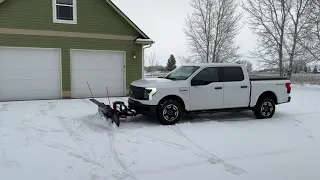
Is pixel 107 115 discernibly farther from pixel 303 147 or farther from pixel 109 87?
pixel 109 87

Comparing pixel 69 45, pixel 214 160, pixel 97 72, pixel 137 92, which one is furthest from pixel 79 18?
pixel 214 160

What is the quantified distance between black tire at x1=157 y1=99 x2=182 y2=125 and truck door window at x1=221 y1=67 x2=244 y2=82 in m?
1.90

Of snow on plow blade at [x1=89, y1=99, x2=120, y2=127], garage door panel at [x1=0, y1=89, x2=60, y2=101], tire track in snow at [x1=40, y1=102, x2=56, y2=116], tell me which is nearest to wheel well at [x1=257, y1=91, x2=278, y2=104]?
snow on plow blade at [x1=89, y1=99, x2=120, y2=127]

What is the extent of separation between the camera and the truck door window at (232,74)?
30.4 feet

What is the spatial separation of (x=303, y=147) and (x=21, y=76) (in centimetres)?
1194

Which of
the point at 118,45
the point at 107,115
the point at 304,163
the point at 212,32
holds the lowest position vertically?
the point at 304,163

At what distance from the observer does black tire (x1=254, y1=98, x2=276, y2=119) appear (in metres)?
9.63

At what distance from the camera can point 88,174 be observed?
4703 millimetres

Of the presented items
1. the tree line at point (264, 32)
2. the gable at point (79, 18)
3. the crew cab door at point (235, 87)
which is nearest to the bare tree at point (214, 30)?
the tree line at point (264, 32)

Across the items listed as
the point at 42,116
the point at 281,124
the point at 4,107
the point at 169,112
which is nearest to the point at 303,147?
the point at 281,124

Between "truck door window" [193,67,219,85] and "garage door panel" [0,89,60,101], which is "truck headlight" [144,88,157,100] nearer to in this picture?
"truck door window" [193,67,219,85]

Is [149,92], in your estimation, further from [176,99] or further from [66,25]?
[66,25]

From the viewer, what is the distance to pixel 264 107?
31.9ft

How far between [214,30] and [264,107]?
2260 centimetres
